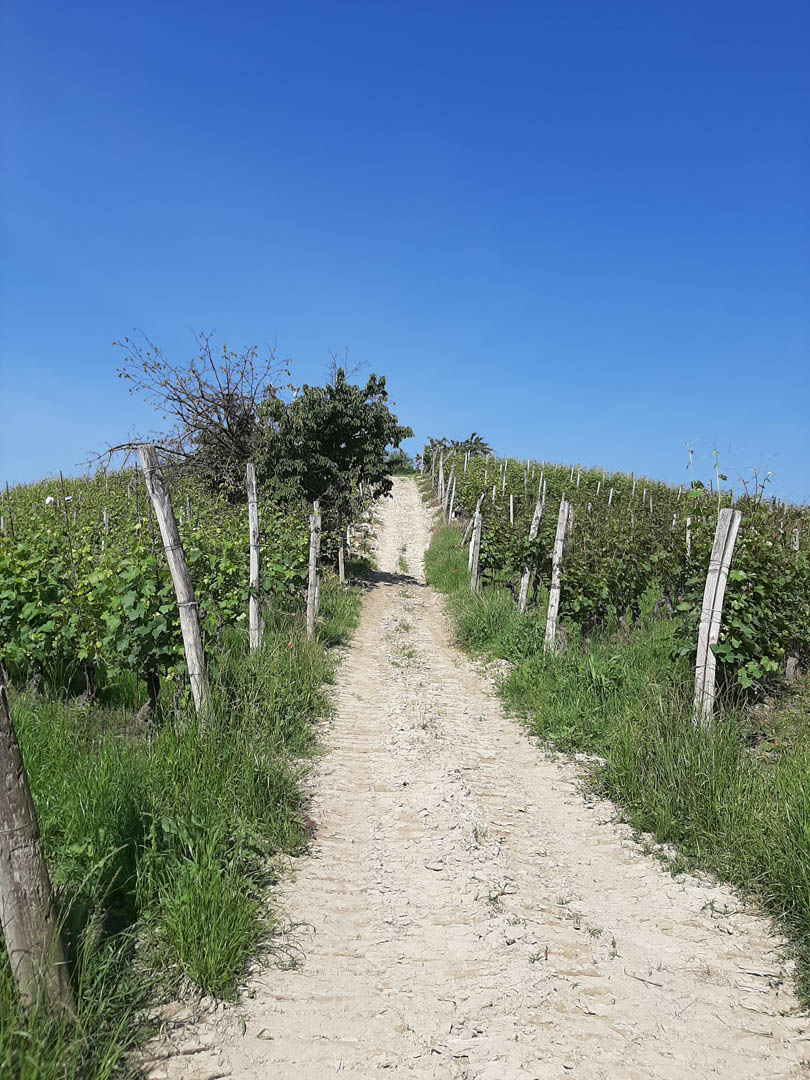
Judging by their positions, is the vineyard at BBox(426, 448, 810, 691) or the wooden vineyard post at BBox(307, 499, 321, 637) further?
the wooden vineyard post at BBox(307, 499, 321, 637)

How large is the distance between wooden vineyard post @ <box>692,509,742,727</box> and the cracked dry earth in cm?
149

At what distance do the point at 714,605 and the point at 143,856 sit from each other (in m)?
5.05

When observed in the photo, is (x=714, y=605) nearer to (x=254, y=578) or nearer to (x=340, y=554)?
(x=254, y=578)

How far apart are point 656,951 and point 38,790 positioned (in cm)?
372

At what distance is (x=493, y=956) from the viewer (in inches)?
134

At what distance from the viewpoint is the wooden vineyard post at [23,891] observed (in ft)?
7.93

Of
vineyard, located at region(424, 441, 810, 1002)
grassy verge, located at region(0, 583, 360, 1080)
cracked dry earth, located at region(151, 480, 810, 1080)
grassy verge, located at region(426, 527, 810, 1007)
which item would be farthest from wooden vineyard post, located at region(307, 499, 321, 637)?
cracked dry earth, located at region(151, 480, 810, 1080)

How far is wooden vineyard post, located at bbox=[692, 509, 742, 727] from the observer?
19.5 ft

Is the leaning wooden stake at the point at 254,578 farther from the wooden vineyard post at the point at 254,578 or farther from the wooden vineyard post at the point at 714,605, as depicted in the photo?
the wooden vineyard post at the point at 714,605

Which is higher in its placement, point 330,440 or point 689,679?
point 330,440

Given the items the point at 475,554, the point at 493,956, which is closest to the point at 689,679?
the point at 493,956

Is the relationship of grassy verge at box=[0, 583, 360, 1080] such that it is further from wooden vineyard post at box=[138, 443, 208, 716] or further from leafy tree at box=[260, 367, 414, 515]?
leafy tree at box=[260, 367, 414, 515]

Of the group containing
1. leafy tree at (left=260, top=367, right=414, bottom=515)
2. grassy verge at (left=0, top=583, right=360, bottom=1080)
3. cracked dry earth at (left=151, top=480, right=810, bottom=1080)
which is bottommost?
cracked dry earth at (left=151, top=480, right=810, bottom=1080)

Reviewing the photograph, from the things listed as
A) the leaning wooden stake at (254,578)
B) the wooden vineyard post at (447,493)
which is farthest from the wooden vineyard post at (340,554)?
the wooden vineyard post at (447,493)
